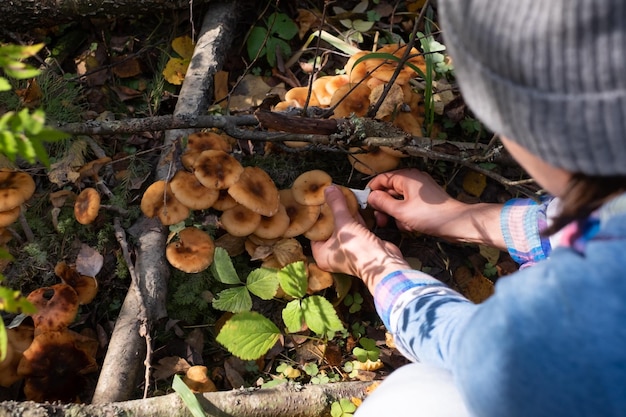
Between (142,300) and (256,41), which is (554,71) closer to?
(142,300)

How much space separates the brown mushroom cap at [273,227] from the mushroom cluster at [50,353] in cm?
107

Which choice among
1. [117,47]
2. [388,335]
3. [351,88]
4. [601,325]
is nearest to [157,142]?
[117,47]

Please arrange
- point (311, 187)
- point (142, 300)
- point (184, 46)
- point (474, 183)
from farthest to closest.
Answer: point (184, 46), point (474, 183), point (311, 187), point (142, 300)

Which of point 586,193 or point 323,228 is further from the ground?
point 586,193

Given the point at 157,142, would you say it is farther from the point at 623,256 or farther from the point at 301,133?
the point at 623,256

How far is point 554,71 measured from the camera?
1.25m

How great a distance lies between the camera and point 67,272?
10.2 feet

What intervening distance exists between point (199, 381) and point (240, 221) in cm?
91

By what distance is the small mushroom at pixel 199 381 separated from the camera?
9.81ft

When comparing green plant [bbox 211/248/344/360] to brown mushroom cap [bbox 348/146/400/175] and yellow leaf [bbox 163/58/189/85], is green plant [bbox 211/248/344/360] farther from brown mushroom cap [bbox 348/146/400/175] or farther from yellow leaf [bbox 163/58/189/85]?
yellow leaf [bbox 163/58/189/85]

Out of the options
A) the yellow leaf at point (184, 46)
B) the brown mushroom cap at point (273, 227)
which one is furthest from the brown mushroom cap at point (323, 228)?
the yellow leaf at point (184, 46)

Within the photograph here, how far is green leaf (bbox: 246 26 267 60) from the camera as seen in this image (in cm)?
421

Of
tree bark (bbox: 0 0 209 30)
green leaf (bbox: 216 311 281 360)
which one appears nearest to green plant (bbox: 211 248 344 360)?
green leaf (bbox: 216 311 281 360)

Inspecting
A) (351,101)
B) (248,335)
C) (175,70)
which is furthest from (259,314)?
(175,70)
